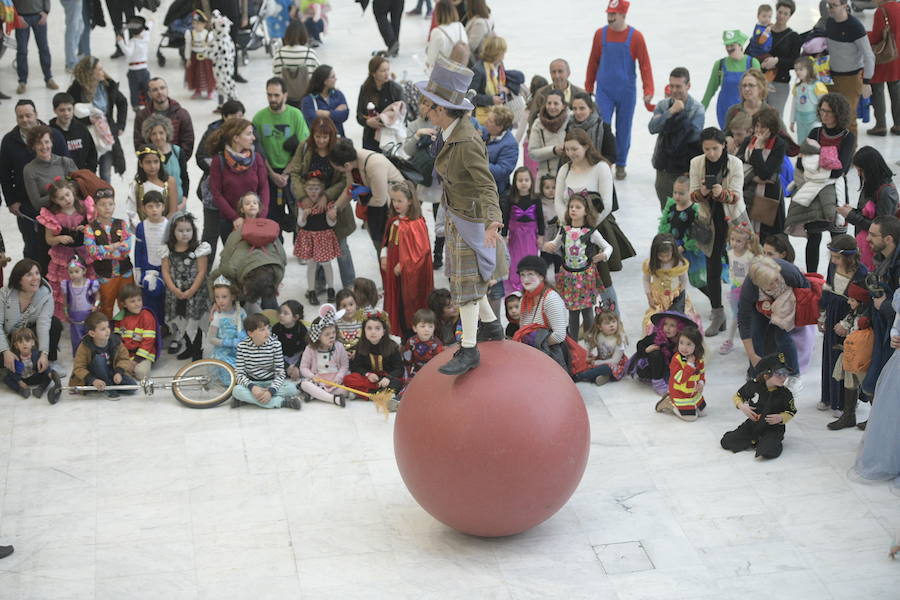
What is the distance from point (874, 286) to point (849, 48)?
629cm

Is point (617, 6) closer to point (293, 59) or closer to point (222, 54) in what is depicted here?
point (293, 59)

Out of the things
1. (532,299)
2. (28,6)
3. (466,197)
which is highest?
(28,6)

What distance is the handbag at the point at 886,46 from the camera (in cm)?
1451

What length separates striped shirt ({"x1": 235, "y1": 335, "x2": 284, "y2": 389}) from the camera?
9.51 meters

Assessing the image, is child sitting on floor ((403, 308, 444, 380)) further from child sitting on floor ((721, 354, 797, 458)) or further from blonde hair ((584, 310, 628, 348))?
child sitting on floor ((721, 354, 797, 458))

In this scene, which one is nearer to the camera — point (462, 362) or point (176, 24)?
point (462, 362)

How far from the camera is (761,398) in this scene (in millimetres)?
8734

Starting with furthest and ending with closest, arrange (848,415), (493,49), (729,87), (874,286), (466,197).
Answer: (729,87)
(493,49)
(848,415)
(874,286)
(466,197)

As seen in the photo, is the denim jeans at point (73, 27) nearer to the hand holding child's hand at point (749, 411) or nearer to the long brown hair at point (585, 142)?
the long brown hair at point (585, 142)

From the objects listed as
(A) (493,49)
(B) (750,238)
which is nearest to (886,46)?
(A) (493,49)

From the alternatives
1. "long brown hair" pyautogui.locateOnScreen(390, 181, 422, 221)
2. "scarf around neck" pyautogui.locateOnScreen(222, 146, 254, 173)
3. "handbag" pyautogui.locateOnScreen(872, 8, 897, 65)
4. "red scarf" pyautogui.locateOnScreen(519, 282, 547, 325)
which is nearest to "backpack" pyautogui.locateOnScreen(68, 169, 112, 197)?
"scarf around neck" pyautogui.locateOnScreen(222, 146, 254, 173)

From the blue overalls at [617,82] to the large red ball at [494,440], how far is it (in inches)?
262

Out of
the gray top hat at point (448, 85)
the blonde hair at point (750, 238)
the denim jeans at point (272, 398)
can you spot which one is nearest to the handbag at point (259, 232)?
the denim jeans at point (272, 398)

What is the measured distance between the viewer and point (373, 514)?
806cm
